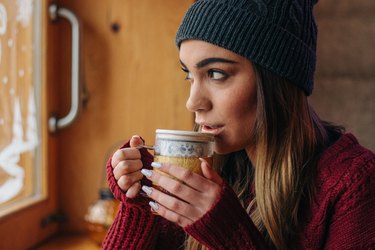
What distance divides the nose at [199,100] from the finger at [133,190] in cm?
19

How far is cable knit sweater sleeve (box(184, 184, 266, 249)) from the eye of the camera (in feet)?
2.56

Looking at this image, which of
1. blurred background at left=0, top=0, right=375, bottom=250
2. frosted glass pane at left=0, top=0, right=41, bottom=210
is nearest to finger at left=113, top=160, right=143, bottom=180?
frosted glass pane at left=0, top=0, right=41, bottom=210

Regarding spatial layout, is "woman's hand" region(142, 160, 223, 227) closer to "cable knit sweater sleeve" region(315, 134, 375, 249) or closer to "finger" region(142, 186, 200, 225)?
"finger" region(142, 186, 200, 225)

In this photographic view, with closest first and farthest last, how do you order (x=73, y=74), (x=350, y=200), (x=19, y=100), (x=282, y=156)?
(x=350, y=200) < (x=282, y=156) < (x=19, y=100) < (x=73, y=74)

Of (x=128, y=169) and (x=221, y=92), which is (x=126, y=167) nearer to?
(x=128, y=169)

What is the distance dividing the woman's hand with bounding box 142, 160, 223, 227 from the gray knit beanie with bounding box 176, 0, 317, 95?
271 mm

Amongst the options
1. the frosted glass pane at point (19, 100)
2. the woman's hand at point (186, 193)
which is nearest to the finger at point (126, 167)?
the woman's hand at point (186, 193)

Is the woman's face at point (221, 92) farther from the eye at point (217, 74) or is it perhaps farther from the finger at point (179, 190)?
the finger at point (179, 190)

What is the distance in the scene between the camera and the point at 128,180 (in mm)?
906

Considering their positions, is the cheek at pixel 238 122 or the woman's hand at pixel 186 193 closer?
the woman's hand at pixel 186 193

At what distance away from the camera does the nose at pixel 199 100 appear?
91 cm

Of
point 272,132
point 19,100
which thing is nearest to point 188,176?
point 272,132

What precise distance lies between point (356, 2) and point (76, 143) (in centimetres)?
126

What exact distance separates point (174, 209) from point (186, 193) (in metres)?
0.04
